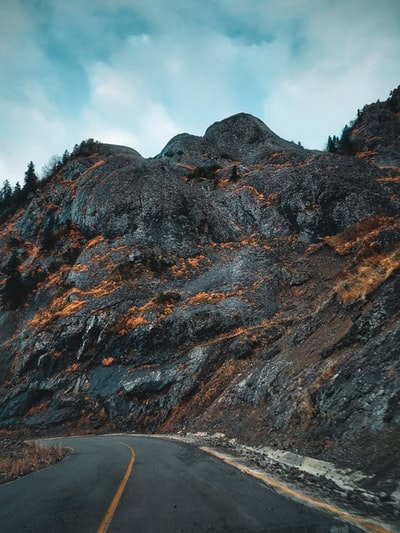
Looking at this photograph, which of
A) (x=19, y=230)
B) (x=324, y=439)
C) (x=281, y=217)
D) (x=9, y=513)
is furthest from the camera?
(x=19, y=230)

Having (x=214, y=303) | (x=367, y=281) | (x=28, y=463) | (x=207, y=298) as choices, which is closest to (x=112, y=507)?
(x=28, y=463)

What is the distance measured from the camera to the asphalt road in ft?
13.6

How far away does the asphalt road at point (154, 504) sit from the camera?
414cm

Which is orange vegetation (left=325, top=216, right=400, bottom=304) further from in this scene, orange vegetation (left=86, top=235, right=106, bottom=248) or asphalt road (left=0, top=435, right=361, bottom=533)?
orange vegetation (left=86, top=235, right=106, bottom=248)

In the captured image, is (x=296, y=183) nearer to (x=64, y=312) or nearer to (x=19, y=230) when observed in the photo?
(x=64, y=312)

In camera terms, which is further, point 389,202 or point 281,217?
point 281,217

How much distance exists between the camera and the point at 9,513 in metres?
4.95

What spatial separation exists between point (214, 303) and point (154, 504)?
73.7 ft

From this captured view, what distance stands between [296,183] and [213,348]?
29.4 m

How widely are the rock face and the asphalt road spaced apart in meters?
2.81

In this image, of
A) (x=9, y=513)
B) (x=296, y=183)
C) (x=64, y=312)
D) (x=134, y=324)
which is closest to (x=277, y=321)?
(x=134, y=324)

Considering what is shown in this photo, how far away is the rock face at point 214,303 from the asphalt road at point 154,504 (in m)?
2.81

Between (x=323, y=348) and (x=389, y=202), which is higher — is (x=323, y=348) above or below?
below

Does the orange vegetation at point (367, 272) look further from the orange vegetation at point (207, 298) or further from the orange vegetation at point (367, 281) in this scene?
the orange vegetation at point (207, 298)
